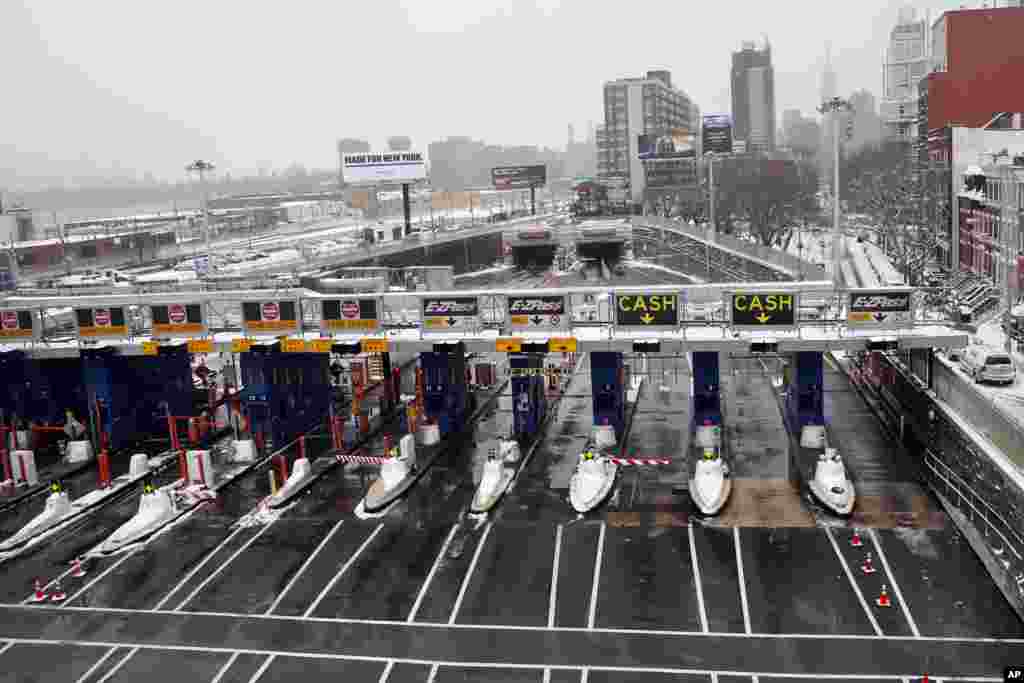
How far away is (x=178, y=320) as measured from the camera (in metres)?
27.4

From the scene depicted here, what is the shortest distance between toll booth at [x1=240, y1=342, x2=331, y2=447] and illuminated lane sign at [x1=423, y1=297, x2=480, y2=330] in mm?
4453

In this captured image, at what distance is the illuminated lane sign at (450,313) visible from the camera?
84.5 feet

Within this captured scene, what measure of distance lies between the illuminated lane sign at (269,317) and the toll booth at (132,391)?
2.08 meters

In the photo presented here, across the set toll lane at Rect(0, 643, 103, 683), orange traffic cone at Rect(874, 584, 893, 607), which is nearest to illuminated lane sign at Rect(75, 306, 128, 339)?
toll lane at Rect(0, 643, 103, 683)

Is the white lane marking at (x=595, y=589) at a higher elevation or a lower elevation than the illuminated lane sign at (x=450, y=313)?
lower

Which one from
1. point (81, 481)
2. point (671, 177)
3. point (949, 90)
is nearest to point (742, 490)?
point (81, 481)

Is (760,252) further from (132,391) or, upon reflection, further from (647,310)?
(132,391)

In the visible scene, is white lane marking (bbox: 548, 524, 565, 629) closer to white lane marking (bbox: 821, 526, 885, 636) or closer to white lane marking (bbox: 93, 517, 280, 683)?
white lane marking (bbox: 821, 526, 885, 636)

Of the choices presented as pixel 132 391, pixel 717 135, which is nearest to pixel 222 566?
pixel 132 391

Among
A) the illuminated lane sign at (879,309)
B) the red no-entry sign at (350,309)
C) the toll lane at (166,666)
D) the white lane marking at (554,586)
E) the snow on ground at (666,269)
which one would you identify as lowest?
the white lane marking at (554,586)

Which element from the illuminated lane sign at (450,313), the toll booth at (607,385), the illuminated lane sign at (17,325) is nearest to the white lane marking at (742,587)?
the toll booth at (607,385)

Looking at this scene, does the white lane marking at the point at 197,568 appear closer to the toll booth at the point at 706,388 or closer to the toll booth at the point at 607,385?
the toll booth at the point at 607,385

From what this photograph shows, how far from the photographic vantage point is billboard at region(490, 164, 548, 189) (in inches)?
4466

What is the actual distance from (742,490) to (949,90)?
55.4 meters
